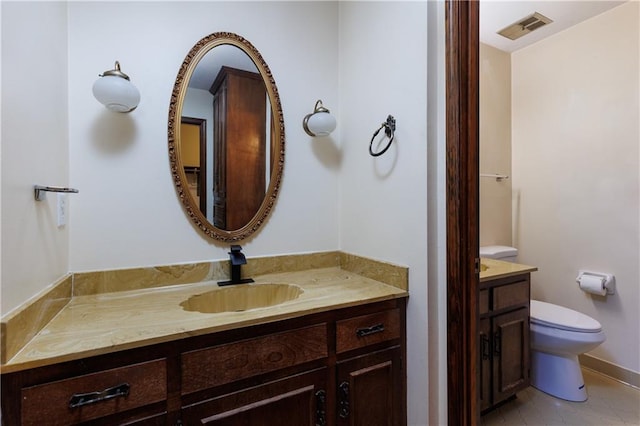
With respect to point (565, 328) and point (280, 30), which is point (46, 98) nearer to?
point (280, 30)

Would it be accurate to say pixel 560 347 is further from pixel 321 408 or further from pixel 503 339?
pixel 321 408

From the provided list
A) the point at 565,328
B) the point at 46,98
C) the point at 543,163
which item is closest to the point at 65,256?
the point at 46,98

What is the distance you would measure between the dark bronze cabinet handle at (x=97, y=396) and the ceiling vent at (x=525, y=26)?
9.42ft

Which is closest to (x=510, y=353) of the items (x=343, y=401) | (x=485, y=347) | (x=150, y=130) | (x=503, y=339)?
(x=503, y=339)

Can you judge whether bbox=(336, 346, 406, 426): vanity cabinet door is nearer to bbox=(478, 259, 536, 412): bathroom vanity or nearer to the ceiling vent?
bbox=(478, 259, 536, 412): bathroom vanity

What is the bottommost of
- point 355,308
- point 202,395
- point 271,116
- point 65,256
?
point 202,395

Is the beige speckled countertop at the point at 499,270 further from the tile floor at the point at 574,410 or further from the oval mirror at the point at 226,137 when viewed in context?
the oval mirror at the point at 226,137

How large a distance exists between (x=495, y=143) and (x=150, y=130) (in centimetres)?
248

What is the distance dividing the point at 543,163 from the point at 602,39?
0.87m

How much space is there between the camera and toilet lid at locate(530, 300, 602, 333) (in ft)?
5.65

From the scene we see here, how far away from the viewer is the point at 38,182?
907 millimetres

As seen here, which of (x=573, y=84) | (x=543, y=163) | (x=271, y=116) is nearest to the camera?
(x=271, y=116)

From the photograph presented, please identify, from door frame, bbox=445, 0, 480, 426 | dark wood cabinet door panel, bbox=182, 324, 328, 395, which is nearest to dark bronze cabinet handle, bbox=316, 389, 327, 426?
dark wood cabinet door panel, bbox=182, 324, 328, 395

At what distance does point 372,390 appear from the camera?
1172mm
